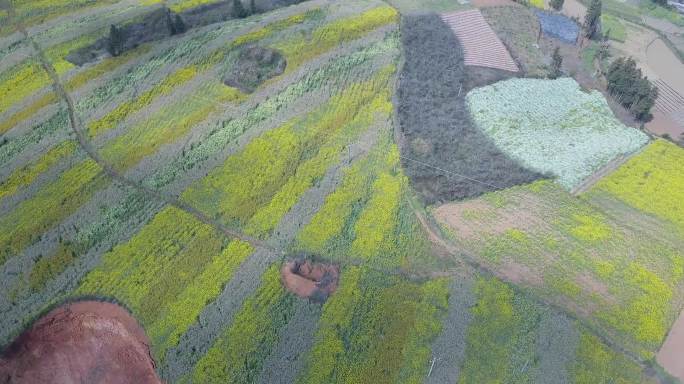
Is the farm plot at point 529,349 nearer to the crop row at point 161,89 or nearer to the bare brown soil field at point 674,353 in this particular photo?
the bare brown soil field at point 674,353

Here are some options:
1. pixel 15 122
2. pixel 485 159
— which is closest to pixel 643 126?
pixel 485 159

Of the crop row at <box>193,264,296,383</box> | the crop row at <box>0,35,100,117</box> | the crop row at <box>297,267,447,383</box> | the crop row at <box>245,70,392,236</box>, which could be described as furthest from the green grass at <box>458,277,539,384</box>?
the crop row at <box>0,35,100,117</box>

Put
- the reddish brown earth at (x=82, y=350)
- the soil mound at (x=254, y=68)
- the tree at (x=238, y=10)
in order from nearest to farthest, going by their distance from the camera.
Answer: the reddish brown earth at (x=82, y=350) < the soil mound at (x=254, y=68) < the tree at (x=238, y=10)

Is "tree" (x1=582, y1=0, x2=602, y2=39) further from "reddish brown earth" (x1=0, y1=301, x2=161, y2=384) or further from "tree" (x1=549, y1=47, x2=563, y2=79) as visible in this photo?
"reddish brown earth" (x1=0, y1=301, x2=161, y2=384)

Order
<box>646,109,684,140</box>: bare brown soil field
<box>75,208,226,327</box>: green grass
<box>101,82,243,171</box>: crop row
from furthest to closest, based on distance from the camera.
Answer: <box>646,109,684,140</box>: bare brown soil field, <box>101,82,243,171</box>: crop row, <box>75,208,226,327</box>: green grass

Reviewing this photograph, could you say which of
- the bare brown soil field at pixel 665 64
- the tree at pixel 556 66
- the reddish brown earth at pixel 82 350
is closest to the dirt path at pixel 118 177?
the reddish brown earth at pixel 82 350

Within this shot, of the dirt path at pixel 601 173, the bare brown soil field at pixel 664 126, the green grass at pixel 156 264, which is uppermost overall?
the green grass at pixel 156 264
